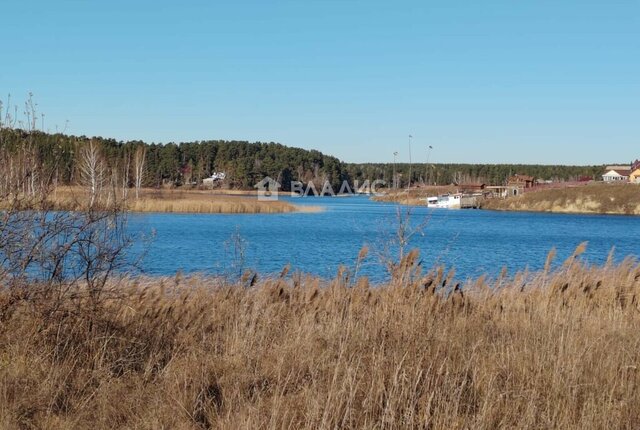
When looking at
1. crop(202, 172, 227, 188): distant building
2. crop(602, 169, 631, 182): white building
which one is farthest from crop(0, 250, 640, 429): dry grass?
crop(602, 169, 631, 182): white building

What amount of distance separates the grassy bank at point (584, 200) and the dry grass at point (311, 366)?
338 feet

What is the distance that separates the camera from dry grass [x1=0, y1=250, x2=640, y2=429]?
4.96 meters

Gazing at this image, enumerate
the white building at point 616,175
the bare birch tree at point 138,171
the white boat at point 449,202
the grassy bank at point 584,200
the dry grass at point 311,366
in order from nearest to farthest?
the dry grass at point 311,366, the bare birch tree at point 138,171, the grassy bank at point 584,200, the white boat at point 449,202, the white building at point 616,175

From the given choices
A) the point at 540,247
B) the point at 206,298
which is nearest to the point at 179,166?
the point at 540,247

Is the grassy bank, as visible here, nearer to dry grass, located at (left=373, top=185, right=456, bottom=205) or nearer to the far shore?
the far shore

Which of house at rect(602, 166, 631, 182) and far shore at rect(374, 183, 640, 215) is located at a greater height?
house at rect(602, 166, 631, 182)

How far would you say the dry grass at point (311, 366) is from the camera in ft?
16.3

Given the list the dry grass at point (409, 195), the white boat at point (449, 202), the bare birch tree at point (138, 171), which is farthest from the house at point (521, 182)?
the dry grass at point (409, 195)

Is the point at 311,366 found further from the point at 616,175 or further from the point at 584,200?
the point at 616,175

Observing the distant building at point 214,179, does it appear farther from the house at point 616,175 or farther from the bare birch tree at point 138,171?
the house at point 616,175

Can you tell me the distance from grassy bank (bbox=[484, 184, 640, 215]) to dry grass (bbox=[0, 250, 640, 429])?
338ft

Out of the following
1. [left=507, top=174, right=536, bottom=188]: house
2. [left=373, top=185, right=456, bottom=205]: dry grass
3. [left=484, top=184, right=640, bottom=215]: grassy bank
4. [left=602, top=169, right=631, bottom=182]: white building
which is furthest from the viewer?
[left=602, top=169, right=631, bottom=182]: white building

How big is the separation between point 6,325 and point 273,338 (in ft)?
9.00

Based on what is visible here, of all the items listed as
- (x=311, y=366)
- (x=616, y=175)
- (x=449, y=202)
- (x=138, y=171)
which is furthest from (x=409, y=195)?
(x=616, y=175)
